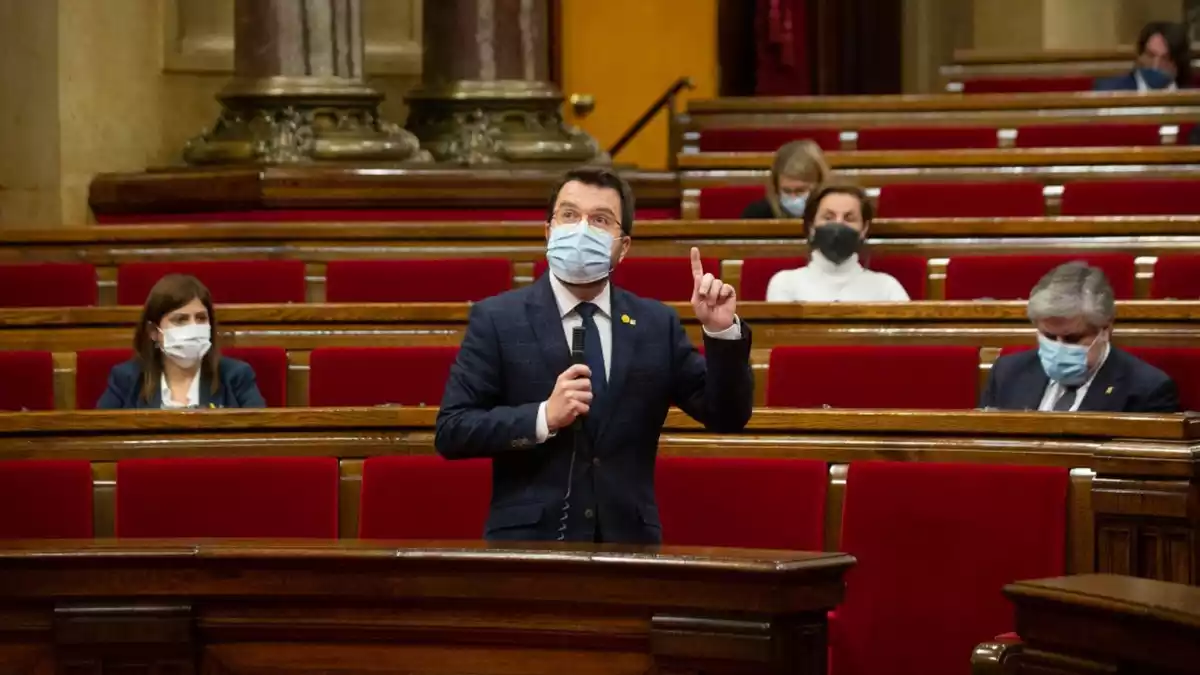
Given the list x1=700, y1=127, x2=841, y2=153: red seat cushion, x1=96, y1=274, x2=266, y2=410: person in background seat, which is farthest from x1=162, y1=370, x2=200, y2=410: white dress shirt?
x1=700, y1=127, x2=841, y2=153: red seat cushion

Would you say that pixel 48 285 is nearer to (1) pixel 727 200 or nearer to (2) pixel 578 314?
(1) pixel 727 200

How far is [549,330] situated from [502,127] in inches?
131

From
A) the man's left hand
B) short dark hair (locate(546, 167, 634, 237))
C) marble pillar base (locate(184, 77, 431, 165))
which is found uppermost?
marble pillar base (locate(184, 77, 431, 165))

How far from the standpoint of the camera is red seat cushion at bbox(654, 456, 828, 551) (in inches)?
98.0

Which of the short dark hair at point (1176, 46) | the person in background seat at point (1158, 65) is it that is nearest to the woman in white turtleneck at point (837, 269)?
the person in background seat at point (1158, 65)

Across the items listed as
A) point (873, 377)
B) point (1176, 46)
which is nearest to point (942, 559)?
point (873, 377)

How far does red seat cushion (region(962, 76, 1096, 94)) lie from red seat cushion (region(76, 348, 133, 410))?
4.65 meters

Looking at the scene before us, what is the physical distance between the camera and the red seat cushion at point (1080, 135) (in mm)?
6027

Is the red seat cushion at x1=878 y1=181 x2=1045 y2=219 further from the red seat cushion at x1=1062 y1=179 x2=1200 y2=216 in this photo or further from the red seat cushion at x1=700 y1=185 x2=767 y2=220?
the red seat cushion at x1=700 y1=185 x2=767 y2=220

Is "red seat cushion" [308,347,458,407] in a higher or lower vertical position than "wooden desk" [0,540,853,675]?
higher

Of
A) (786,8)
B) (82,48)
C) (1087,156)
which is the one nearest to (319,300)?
(82,48)

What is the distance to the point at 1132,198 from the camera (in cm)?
487

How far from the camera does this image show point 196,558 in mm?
1792

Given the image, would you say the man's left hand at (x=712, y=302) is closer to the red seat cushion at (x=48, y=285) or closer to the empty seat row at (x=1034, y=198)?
the red seat cushion at (x=48, y=285)
